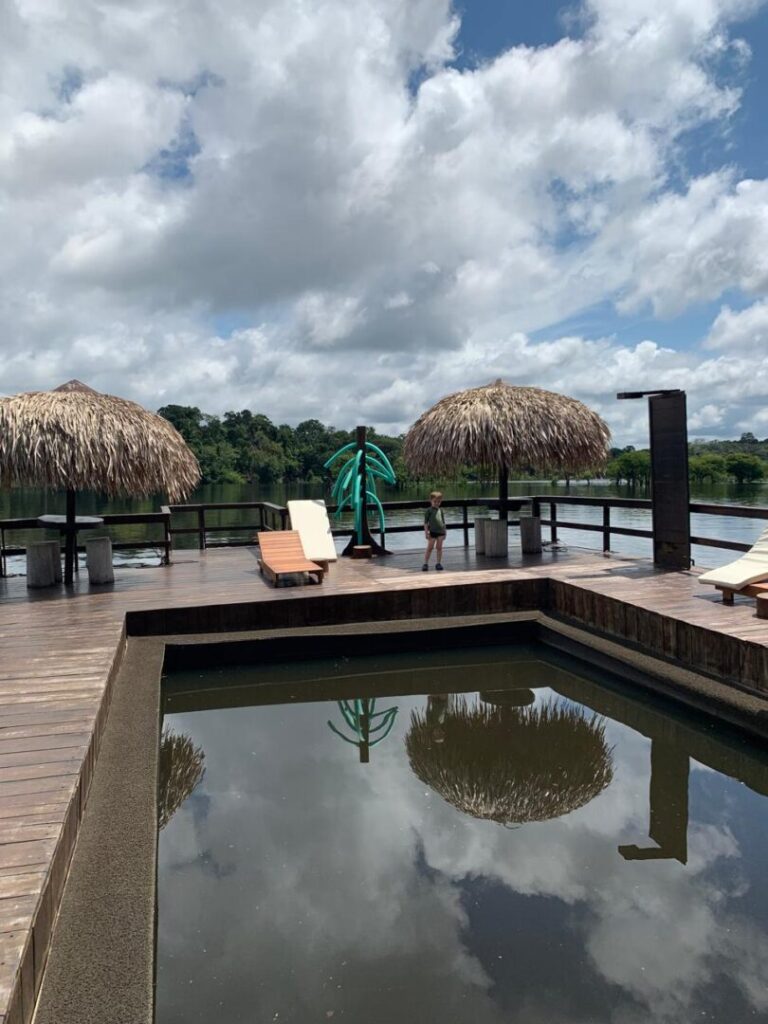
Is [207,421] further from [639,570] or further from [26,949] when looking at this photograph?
[26,949]

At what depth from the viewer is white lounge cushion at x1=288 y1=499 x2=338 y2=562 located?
858cm

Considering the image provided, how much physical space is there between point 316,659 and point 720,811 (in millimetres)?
3788

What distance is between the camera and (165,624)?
6488 millimetres

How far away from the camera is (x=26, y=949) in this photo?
1.94 m

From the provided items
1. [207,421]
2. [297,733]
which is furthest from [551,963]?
[207,421]

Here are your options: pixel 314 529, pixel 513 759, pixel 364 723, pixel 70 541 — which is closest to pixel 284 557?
pixel 314 529

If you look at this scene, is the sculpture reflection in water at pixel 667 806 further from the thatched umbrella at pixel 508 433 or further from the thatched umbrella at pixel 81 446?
the thatched umbrella at pixel 81 446

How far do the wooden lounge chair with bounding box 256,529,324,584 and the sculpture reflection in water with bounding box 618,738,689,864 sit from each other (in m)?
3.99

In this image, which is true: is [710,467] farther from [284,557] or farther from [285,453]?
[284,557]

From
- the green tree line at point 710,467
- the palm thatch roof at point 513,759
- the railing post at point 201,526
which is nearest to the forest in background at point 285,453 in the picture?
the green tree line at point 710,467

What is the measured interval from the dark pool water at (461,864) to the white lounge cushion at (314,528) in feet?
10.4

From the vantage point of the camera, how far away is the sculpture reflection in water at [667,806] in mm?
3357

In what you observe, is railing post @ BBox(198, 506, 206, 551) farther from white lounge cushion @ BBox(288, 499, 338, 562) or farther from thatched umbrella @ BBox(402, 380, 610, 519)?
thatched umbrella @ BBox(402, 380, 610, 519)

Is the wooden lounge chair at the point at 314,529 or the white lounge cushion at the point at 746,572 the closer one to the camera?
the white lounge cushion at the point at 746,572
